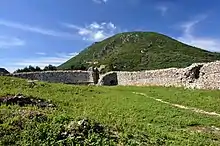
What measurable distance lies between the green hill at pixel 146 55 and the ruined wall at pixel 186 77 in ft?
215

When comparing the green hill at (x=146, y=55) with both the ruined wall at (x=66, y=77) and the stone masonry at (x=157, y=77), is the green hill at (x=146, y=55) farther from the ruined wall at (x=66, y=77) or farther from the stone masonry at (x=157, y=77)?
the stone masonry at (x=157, y=77)

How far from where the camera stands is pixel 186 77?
38781 millimetres

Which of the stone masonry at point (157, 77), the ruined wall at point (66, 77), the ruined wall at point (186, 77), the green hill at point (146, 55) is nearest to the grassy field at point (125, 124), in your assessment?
the ruined wall at point (186, 77)

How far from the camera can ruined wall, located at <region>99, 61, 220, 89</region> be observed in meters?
34.2

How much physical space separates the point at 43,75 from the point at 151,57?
81.5 meters

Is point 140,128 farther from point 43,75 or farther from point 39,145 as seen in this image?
point 43,75

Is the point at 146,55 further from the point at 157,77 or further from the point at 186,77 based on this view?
the point at 186,77

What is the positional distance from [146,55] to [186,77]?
108078 mm

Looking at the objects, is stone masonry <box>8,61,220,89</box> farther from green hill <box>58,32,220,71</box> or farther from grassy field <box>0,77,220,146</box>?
green hill <box>58,32,220,71</box>

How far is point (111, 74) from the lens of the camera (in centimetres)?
6053

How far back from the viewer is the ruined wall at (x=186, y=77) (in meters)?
34.2

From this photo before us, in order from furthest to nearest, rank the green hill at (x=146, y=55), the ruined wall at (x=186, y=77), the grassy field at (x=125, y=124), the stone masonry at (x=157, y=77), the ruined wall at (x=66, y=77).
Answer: the green hill at (x=146, y=55) < the ruined wall at (x=66, y=77) < the stone masonry at (x=157, y=77) < the ruined wall at (x=186, y=77) < the grassy field at (x=125, y=124)

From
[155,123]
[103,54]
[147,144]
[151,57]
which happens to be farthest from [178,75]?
[103,54]

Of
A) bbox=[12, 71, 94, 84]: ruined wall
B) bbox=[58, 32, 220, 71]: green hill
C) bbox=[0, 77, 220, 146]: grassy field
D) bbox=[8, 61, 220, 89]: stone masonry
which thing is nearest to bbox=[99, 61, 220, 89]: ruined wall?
bbox=[8, 61, 220, 89]: stone masonry
